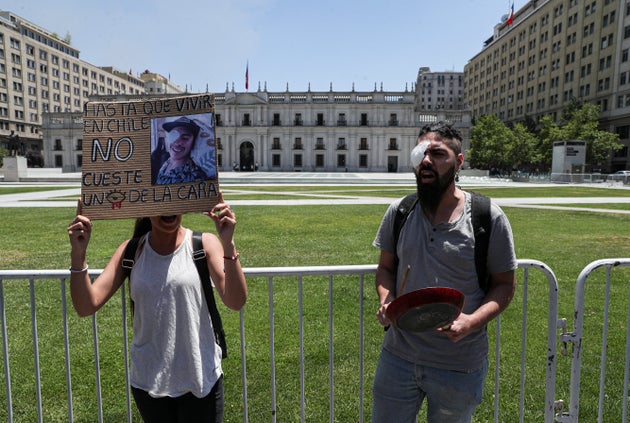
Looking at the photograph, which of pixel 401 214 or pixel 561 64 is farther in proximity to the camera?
pixel 561 64

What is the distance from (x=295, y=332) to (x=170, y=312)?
335 centimetres

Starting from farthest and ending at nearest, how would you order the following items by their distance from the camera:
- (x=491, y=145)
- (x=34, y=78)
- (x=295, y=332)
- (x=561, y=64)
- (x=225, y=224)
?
(x=34, y=78), (x=561, y=64), (x=491, y=145), (x=295, y=332), (x=225, y=224)

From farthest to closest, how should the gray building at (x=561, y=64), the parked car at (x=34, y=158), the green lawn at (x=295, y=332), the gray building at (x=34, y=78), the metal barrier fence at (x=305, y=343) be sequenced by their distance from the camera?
the parked car at (x=34, y=158) → the gray building at (x=34, y=78) → the gray building at (x=561, y=64) → the green lawn at (x=295, y=332) → the metal barrier fence at (x=305, y=343)

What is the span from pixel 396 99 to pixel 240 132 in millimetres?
28588

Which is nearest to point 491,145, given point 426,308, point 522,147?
point 522,147

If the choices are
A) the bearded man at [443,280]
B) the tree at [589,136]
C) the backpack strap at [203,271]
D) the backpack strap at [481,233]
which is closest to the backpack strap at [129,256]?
the backpack strap at [203,271]

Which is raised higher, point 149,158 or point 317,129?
point 317,129

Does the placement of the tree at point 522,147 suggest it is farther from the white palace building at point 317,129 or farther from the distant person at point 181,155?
the distant person at point 181,155

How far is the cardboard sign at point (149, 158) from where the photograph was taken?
1.99 metres

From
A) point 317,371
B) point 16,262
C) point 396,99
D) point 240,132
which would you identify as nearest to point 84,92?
point 240,132

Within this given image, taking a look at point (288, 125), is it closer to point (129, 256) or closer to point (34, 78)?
point (34, 78)

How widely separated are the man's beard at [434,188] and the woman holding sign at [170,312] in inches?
37.9

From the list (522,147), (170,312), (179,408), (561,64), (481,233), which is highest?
(561,64)

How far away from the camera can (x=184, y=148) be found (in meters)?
2.03
